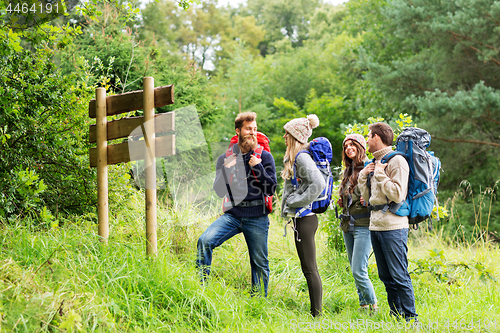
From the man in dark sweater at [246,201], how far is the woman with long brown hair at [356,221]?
0.80 meters

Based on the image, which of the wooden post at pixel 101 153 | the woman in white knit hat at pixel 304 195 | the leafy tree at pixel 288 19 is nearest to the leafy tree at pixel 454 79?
the woman in white knit hat at pixel 304 195

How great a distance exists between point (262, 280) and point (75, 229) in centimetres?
195

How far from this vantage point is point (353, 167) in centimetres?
393

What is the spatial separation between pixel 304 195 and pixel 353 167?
839 mm

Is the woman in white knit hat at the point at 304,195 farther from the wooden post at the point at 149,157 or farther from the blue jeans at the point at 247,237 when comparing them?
the wooden post at the point at 149,157

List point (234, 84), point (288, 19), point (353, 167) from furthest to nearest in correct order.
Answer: point (288, 19)
point (234, 84)
point (353, 167)

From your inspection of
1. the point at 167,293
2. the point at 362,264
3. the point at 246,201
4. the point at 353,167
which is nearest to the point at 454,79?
the point at 353,167

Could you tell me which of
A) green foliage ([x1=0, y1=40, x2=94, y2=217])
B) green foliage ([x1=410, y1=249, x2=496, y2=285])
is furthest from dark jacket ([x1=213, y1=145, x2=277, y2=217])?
green foliage ([x1=410, y1=249, x2=496, y2=285])

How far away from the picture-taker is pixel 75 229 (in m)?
3.98

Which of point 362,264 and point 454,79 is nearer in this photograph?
point 362,264

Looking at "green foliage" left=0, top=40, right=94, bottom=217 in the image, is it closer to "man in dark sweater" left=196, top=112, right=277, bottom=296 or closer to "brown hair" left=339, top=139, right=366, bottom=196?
"man in dark sweater" left=196, top=112, right=277, bottom=296

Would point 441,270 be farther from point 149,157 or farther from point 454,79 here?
point 454,79

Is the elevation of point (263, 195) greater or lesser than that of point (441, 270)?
greater

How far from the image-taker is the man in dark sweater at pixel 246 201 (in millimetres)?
3518
